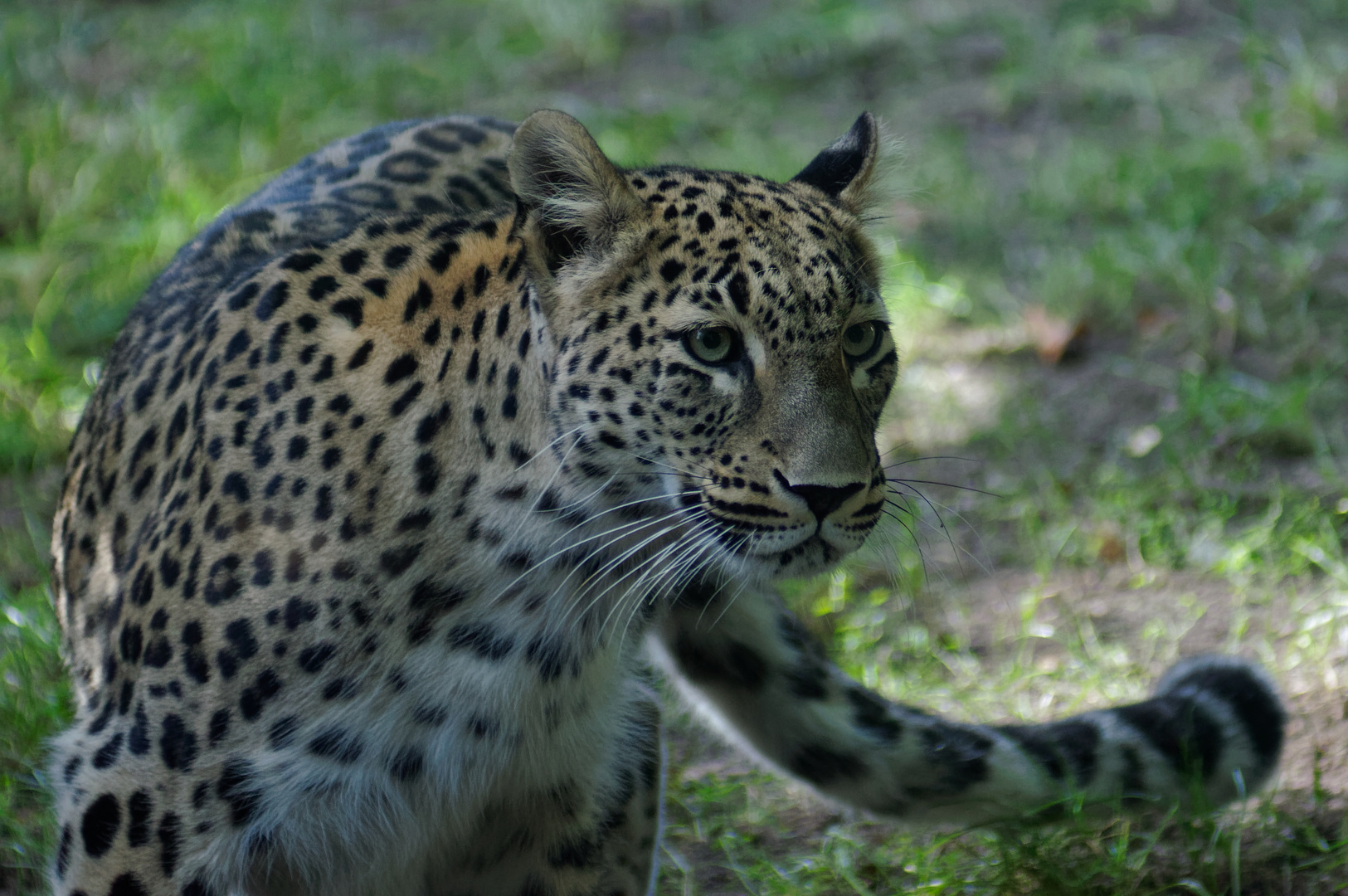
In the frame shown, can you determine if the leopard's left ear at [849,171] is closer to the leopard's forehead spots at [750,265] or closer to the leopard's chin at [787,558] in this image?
the leopard's forehead spots at [750,265]

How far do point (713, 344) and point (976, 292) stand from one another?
14.3 ft

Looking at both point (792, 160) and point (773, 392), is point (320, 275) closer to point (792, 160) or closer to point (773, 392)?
point (773, 392)

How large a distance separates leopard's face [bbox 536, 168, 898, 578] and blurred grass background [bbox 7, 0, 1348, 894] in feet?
1.46

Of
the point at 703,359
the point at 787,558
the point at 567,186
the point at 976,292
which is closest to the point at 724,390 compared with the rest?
the point at 703,359

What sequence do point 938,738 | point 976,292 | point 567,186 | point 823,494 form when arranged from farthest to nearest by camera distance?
point 976,292
point 938,738
point 567,186
point 823,494

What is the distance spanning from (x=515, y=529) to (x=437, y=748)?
596 mm

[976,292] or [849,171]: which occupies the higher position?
[849,171]

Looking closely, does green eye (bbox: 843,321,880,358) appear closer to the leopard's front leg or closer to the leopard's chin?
the leopard's chin

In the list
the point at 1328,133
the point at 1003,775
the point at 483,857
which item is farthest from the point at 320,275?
the point at 1328,133

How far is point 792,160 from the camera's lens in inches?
328

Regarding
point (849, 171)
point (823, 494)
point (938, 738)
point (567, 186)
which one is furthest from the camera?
point (938, 738)

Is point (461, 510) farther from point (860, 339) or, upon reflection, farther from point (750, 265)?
point (860, 339)

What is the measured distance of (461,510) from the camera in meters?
3.23

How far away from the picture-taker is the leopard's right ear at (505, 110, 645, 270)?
3.11 m
